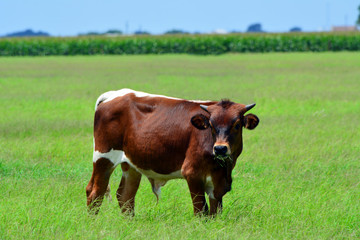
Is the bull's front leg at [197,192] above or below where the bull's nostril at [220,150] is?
below

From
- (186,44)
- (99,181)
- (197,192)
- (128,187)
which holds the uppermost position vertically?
(197,192)

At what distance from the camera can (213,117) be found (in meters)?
6.27

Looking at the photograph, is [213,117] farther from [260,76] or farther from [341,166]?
[260,76]

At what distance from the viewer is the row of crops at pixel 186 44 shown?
233 feet

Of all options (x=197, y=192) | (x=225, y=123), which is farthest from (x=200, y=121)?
(x=197, y=192)

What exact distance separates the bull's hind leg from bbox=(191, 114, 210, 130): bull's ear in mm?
1308

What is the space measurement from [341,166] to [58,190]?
461cm

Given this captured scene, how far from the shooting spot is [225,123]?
6.21 meters

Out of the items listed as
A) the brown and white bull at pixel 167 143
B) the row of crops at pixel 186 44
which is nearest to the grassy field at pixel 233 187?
the brown and white bull at pixel 167 143

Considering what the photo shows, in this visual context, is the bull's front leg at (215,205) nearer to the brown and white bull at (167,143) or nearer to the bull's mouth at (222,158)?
the brown and white bull at (167,143)

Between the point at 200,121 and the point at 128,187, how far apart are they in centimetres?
148

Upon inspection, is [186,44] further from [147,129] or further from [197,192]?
[197,192]

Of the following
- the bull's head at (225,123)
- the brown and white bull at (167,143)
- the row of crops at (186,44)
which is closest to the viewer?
the bull's head at (225,123)

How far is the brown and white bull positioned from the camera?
20.7 feet
